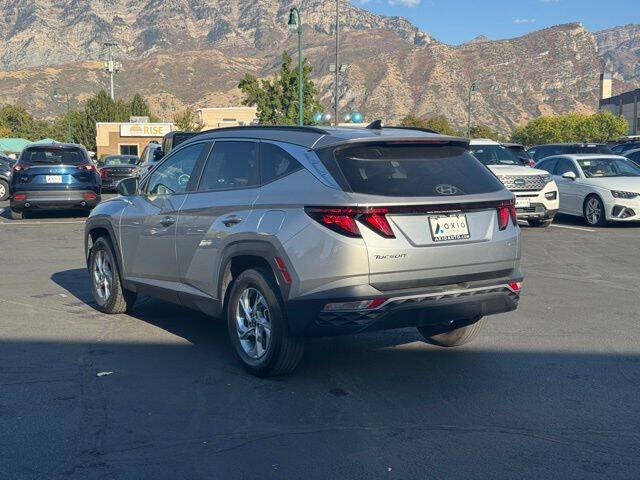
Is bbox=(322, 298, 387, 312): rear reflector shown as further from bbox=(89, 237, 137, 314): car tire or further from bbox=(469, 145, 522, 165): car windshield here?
bbox=(469, 145, 522, 165): car windshield

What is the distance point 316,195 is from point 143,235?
250cm

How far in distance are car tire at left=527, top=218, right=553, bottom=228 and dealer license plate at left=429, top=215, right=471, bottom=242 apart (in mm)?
10859

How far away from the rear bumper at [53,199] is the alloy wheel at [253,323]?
1280cm

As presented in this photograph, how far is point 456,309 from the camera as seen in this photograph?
18.0ft

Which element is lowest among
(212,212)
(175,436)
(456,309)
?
(175,436)

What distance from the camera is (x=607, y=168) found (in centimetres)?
1720

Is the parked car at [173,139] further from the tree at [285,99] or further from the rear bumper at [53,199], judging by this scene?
the tree at [285,99]

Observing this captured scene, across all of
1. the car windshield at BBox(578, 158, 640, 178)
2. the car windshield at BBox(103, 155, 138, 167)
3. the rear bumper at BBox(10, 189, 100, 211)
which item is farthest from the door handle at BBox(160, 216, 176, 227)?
the car windshield at BBox(103, 155, 138, 167)

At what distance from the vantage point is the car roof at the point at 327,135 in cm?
551

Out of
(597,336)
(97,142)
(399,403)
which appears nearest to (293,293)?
(399,403)

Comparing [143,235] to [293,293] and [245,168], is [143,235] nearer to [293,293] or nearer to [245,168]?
[245,168]

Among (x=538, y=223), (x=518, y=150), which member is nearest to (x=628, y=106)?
(x=518, y=150)

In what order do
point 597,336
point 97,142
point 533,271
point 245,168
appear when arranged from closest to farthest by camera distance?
point 245,168 < point 597,336 < point 533,271 < point 97,142

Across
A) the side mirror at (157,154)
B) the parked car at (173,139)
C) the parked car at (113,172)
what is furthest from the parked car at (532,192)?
the parked car at (113,172)
